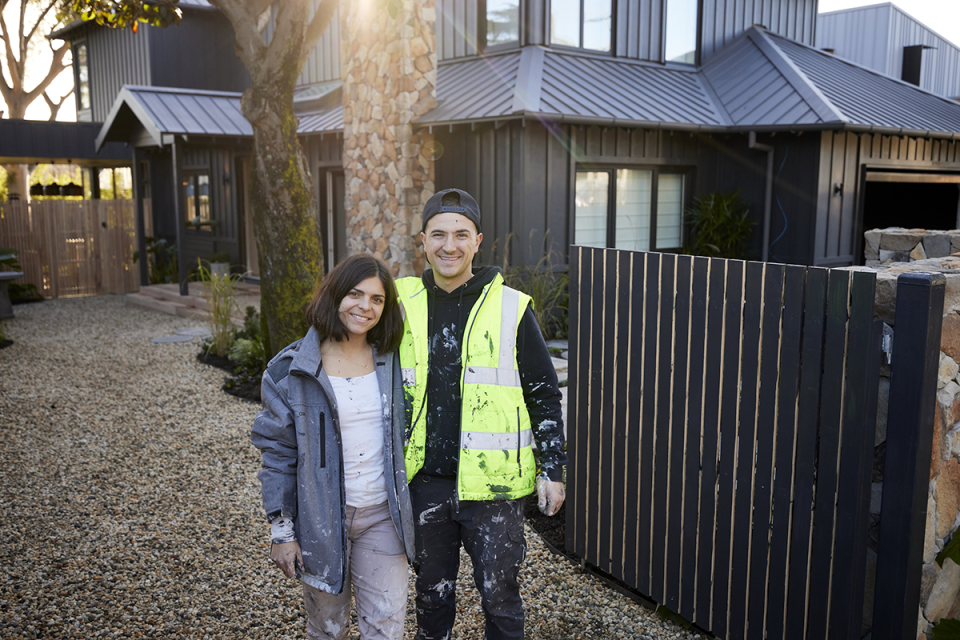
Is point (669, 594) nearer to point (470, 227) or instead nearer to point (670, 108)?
point (470, 227)

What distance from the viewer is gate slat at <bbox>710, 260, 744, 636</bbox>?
9.41 ft

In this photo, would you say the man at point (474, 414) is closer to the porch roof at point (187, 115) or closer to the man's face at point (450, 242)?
the man's face at point (450, 242)

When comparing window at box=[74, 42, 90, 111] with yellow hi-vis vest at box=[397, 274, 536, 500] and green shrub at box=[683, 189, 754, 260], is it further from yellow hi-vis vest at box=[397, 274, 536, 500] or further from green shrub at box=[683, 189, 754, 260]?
yellow hi-vis vest at box=[397, 274, 536, 500]

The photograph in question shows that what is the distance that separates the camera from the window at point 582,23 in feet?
32.9

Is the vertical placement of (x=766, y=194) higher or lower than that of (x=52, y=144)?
lower

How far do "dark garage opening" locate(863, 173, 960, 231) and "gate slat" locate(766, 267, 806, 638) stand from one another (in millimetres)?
11902

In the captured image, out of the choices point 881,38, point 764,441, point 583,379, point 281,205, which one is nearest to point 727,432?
point 764,441

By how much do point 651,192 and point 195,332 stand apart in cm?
679

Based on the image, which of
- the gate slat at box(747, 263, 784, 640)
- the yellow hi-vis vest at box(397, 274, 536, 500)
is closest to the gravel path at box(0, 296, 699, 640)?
the gate slat at box(747, 263, 784, 640)

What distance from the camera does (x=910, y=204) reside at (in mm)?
13109

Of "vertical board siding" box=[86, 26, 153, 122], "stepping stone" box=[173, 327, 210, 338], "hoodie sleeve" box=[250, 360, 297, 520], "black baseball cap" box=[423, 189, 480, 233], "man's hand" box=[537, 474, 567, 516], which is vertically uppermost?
"vertical board siding" box=[86, 26, 153, 122]

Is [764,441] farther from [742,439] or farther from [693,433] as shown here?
[693,433]

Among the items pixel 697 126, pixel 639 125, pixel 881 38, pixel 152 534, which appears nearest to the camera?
pixel 152 534

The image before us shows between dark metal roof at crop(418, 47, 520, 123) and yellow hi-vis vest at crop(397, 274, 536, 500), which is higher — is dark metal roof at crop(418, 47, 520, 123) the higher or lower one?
the higher one
